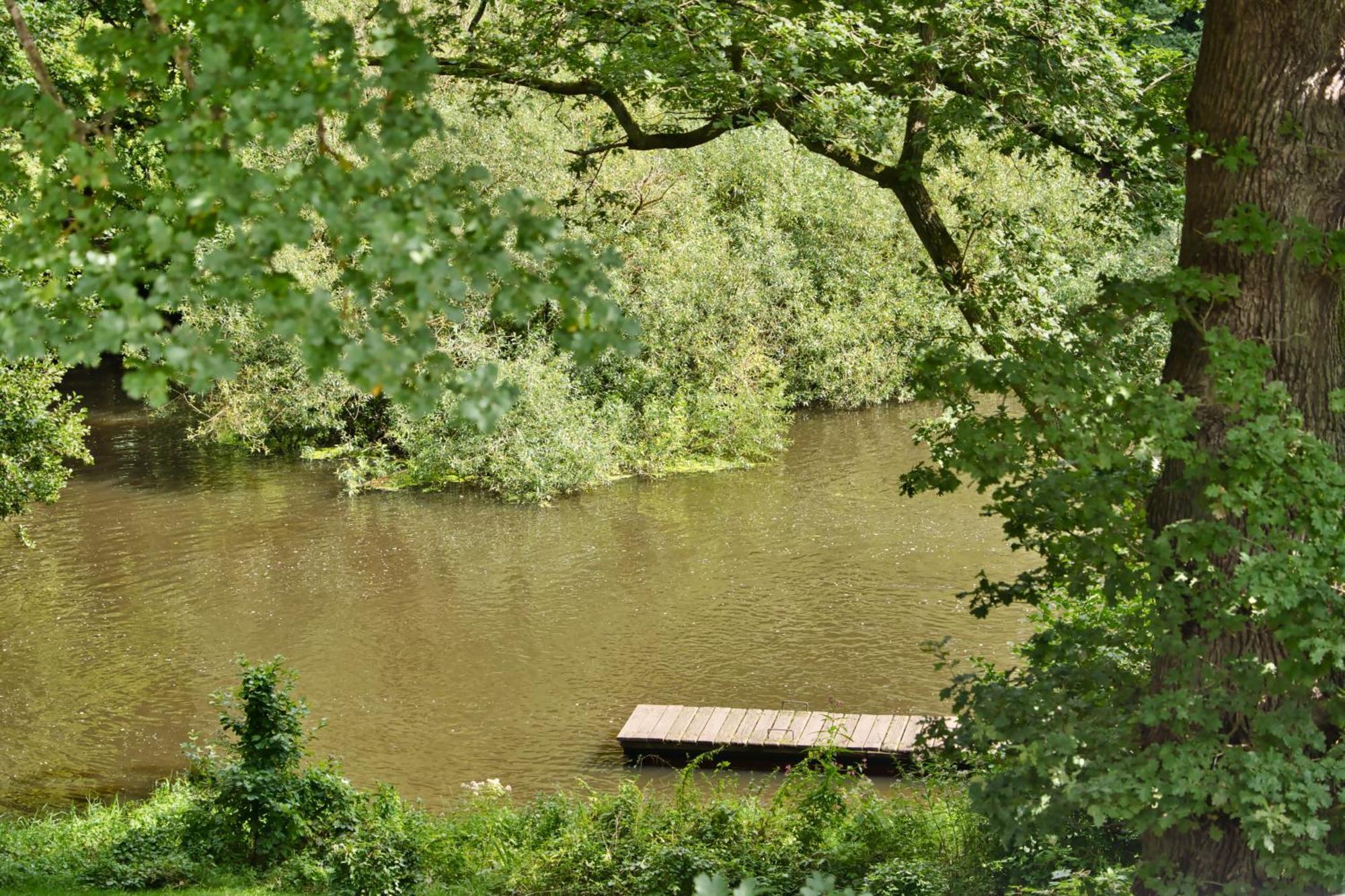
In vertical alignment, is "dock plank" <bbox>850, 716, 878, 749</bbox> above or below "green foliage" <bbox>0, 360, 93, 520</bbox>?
below

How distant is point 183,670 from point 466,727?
11.7ft

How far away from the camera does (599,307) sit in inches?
119

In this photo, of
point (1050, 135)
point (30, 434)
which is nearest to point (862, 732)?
point (1050, 135)

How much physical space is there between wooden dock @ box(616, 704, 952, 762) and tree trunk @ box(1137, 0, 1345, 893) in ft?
18.9

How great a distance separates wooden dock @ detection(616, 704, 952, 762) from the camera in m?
10.9

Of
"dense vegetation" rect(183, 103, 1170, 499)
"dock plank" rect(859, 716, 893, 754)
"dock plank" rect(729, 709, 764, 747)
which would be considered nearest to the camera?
"dock plank" rect(859, 716, 893, 754)

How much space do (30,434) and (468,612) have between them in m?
5.40

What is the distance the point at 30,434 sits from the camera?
39.4ft

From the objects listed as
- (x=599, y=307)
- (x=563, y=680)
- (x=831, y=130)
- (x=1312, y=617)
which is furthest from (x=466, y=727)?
(x=599, y=307)

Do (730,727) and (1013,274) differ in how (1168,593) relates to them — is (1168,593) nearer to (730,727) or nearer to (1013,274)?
(1013,274)

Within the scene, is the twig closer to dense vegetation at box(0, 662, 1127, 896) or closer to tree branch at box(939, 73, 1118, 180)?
tree branch at box(939, 73, 1118, 180)

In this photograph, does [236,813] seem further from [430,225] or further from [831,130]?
[430,225]

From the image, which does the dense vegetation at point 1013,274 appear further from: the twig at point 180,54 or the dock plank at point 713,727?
the dock plank at point 713,727

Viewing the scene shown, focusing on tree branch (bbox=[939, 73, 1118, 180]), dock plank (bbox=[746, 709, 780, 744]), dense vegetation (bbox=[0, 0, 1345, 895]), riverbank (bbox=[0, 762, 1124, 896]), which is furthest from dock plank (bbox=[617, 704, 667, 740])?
tree branch (bbox=[939, 73, 1118, 180])
